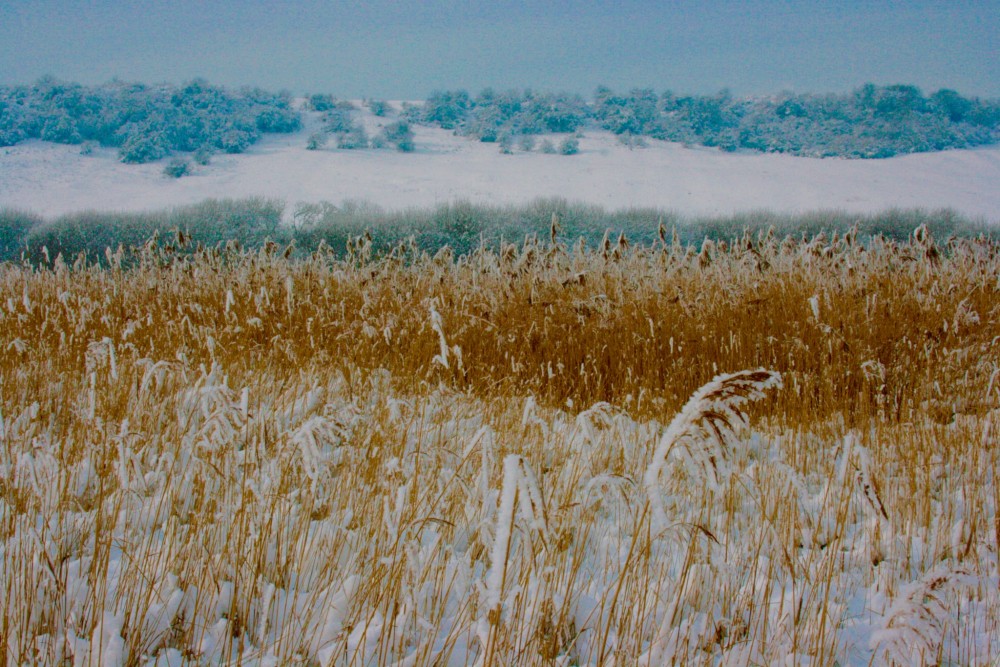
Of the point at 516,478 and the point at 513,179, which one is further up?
the point at 513,179

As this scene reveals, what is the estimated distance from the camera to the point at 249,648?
1503mm

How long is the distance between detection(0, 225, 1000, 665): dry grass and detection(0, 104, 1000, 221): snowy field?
1443 cm

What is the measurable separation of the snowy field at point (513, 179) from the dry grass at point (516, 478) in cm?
1443

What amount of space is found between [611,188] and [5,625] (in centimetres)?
2658

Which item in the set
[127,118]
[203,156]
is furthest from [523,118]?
[127,118]

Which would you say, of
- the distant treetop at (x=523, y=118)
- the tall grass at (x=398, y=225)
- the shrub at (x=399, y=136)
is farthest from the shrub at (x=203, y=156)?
the tall grass at (x=398, y=225)

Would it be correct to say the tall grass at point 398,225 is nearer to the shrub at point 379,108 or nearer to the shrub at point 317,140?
the shrub at point 317,140

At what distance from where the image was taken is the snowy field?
2191cm

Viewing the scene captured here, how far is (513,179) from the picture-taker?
27188mm

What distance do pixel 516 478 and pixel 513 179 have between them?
1082 inches

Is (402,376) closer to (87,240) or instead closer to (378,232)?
(378,232)

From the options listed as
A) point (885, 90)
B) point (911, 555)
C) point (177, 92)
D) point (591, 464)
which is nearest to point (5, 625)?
point (591, 464)

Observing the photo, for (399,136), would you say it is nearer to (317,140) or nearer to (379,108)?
(317,140)

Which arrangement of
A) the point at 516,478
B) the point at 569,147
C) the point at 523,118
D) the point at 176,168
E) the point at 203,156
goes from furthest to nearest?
the point at 523,118 < the point at 569,147 < the point at 203,156 < the point at 176,168 < the point at 516,478
